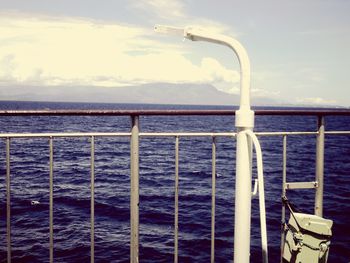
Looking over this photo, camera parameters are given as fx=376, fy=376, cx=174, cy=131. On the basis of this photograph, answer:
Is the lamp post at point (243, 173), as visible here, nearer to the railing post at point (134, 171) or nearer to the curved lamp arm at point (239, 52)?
the curved lamp arm at point (239, 52)

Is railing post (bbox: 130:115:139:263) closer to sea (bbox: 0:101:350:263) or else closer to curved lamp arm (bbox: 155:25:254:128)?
curved lamp arm (bbox: 155:25:254:128)

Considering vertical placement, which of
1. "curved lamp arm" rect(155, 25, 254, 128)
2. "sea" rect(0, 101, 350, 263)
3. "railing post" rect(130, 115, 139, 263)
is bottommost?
"sea" rect(0, 101, 350, 263)

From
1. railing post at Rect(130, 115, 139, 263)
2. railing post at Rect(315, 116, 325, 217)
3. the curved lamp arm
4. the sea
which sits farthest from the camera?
the sea

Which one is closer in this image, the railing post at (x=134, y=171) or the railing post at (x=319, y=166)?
the railing post at (x=134, y=171)

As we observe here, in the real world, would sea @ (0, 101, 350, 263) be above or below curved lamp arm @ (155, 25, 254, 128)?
below

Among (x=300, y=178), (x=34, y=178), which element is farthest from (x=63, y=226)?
(x=300, y=178)

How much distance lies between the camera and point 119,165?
2752cm

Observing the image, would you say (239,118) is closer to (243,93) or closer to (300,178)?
(243,93)

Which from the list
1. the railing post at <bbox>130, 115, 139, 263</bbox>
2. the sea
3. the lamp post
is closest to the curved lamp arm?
the lamp post

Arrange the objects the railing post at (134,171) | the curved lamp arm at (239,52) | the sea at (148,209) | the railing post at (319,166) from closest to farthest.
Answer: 1. the curved lamp arm at (239,52)
2. the railing post at (134,171)
3. the railing post at (319,166)
4. the sea at (148,209)

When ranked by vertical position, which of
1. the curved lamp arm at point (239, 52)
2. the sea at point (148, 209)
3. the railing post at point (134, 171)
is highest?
the curved lamp arm at point (239, 52)

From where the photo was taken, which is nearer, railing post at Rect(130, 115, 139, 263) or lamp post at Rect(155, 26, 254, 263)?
lamp post at Rect(155, 26, 254, 263)

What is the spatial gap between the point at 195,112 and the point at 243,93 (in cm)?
112

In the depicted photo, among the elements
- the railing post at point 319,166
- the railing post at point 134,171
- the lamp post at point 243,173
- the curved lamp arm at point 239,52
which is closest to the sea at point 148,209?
the railing post at point 319,166
